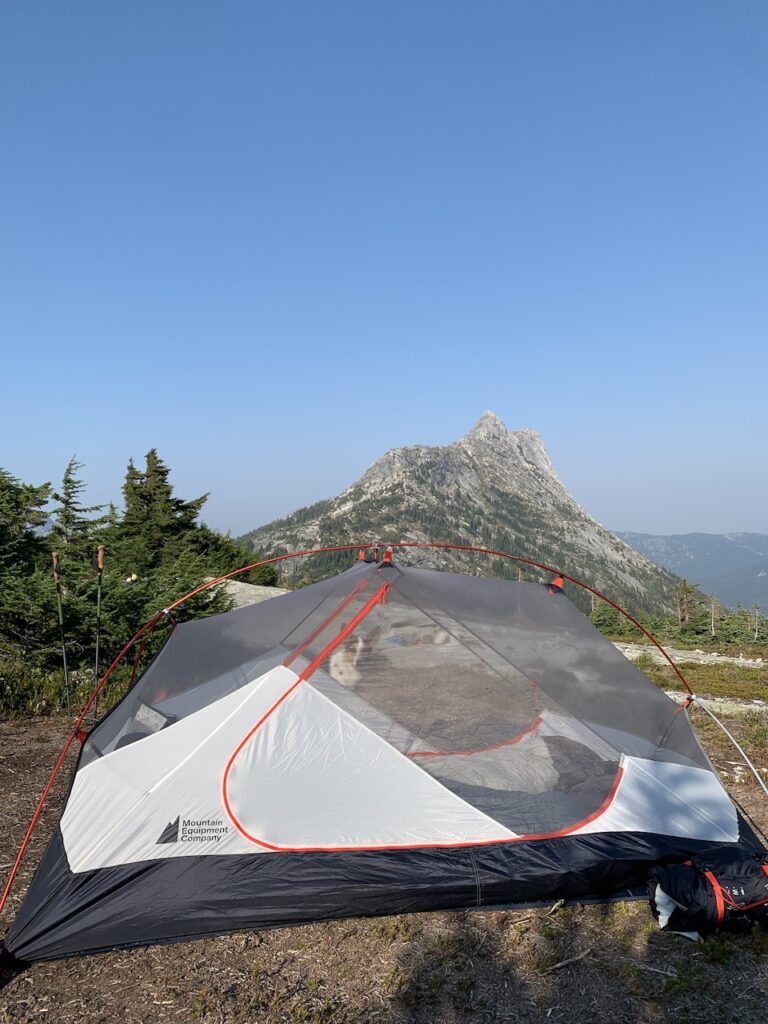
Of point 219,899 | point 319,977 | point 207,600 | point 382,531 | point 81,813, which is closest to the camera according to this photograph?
point 319,977

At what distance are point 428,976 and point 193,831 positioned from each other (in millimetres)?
1811

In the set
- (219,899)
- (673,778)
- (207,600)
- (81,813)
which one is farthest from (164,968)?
(207,600)

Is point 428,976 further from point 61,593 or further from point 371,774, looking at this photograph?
point 61,593

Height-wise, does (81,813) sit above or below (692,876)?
above

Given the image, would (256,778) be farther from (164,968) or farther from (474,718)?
(474,718)

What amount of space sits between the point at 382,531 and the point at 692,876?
15008 centimetres

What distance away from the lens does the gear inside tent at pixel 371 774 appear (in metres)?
4.56

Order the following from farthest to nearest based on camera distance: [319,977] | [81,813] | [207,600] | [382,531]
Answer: [382,531]
[207,600]
[81,813]
[319,977]

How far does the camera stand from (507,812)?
16.7 feet

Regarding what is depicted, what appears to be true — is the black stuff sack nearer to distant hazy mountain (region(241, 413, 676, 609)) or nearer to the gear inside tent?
the gear inside tent

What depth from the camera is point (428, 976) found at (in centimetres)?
405

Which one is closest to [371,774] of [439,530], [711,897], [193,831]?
[193,831]

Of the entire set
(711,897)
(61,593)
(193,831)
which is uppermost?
(61,593)

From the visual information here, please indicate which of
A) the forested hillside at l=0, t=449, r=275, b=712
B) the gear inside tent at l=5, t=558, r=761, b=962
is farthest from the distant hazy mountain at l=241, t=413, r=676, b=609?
the gear inside tent at l=5, t=558, r=761, b=962
